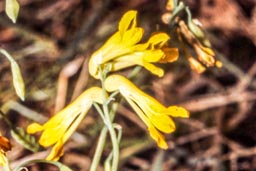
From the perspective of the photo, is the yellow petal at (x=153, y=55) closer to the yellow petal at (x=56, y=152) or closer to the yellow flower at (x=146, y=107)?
the yellow flower at (x=146, y=107)

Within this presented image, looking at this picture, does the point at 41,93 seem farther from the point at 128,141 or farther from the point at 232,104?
the point at 232,104

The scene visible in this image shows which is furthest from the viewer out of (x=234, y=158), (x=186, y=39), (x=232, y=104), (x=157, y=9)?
(x=157, y=9)

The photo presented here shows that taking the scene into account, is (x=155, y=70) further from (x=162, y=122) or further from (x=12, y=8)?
(x=12, y=8)

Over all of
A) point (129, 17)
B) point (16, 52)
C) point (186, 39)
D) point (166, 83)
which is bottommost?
point (166, 83)

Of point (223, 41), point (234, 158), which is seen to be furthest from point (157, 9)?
point (234, 158)

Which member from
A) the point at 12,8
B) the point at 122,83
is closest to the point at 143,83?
the point at 122,83

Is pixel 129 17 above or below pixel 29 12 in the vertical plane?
above

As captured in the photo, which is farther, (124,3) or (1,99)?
(124,3)
